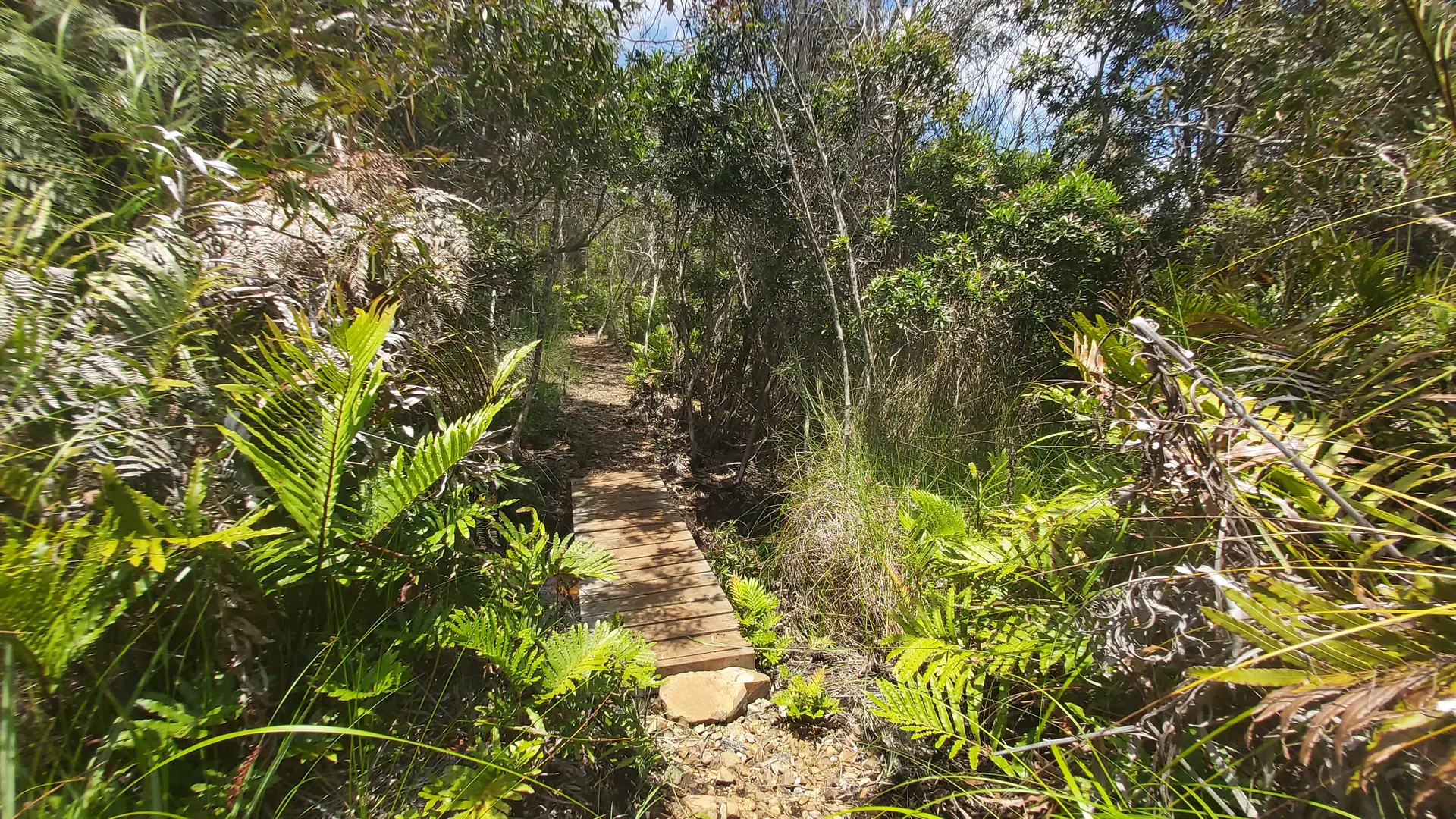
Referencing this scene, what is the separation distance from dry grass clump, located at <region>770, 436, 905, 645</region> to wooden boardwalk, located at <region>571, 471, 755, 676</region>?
0.46 metres

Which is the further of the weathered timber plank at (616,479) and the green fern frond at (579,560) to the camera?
the weathered timber plank at (616,479)

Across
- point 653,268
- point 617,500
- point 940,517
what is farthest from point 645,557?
point 653,268

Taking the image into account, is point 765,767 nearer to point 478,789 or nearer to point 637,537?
point 478,789

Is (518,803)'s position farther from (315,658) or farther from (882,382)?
(882,382)

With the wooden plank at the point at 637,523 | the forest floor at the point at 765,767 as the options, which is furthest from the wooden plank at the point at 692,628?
the wooden plank at the point at 637,523

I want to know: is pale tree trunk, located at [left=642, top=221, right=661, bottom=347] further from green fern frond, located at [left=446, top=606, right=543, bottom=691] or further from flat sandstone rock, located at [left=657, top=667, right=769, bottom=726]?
green fern frond, located at [left=446, top=606, right=543, bottom=691]

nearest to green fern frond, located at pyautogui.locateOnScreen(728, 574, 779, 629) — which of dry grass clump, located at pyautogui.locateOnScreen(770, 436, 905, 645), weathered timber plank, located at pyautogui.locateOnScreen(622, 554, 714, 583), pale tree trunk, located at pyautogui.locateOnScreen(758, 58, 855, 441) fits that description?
dry grass clump, located at pyautogui.locateOnScreen(770, 436, 905, 645)

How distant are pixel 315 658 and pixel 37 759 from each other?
1.35ft

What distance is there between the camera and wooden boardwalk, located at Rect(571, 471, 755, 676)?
2895 mm

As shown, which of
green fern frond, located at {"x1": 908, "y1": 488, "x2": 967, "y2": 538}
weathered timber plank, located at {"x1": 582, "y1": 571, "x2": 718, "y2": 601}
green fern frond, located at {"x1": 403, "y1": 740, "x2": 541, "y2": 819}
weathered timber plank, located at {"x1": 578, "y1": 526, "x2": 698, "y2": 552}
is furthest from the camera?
weathered timber plank, located at {"x1": 578, "y1": 526, "x2": 698, "y2": 552}

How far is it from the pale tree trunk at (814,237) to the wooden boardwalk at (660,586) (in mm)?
1551

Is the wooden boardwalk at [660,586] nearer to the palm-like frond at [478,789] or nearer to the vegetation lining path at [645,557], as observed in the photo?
the vegetation lining path at [645,557]

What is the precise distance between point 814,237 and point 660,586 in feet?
9.15

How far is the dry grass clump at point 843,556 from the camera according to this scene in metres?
2.96
